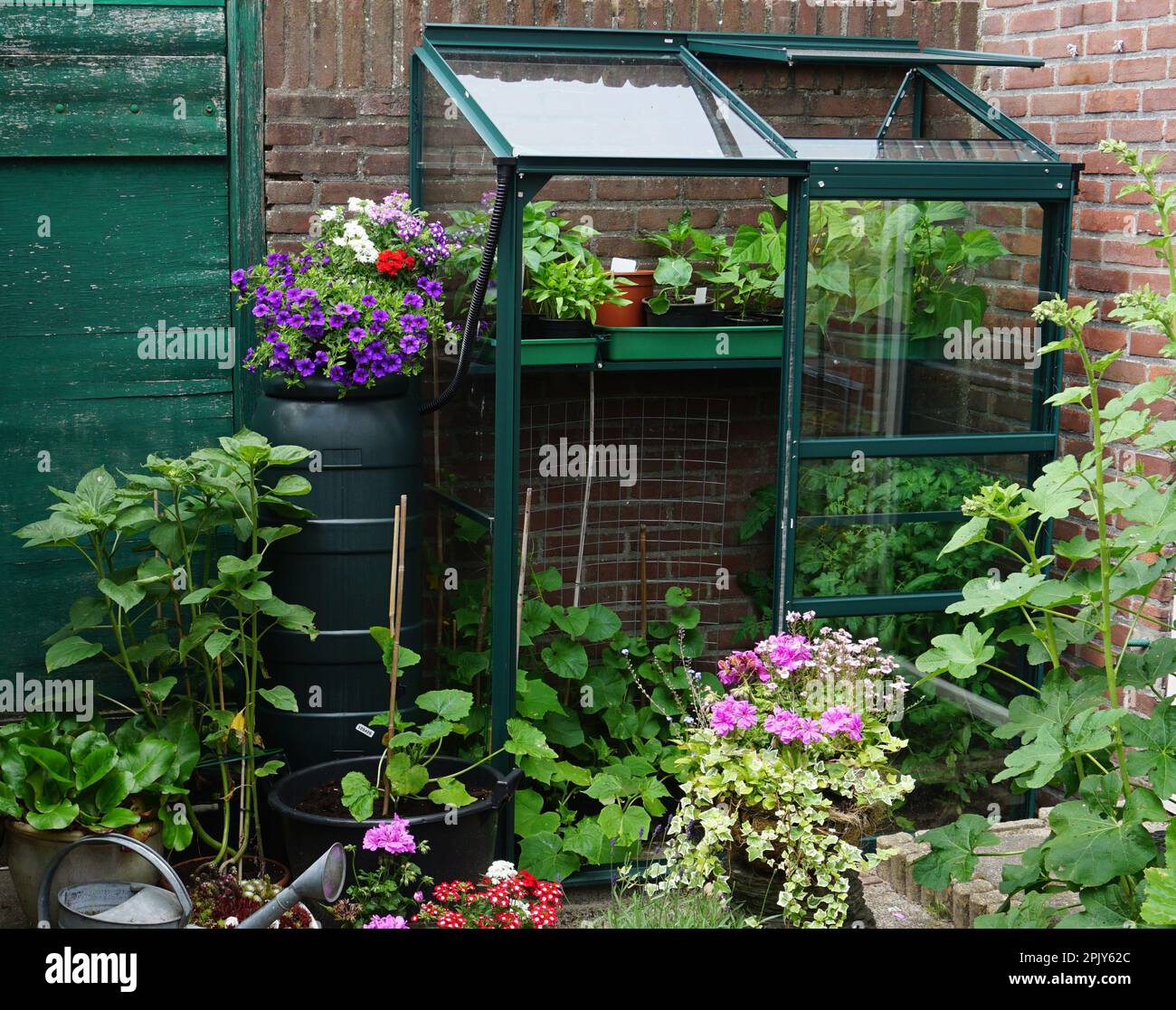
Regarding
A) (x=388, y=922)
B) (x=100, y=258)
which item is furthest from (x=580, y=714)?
(x=100, y=258)

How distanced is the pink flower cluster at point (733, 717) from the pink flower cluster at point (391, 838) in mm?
738

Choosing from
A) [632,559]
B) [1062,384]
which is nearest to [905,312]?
[1062,384]

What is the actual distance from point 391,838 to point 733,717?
2.68 ft

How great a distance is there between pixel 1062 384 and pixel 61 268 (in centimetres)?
272

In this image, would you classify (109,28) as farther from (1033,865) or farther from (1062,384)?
(1033,865)

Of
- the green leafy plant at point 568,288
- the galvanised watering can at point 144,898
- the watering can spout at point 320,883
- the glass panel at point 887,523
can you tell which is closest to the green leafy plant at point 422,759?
the galvanised watering can at point 144,898

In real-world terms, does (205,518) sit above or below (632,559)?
above

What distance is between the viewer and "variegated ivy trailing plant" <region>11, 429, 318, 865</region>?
3.36 m

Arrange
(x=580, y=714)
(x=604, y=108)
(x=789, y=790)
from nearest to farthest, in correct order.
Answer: (x=789, y=790) < (x=604, y=108) < (x=580, y=714)

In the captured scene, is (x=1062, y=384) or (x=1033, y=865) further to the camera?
(x=1062, y=384)

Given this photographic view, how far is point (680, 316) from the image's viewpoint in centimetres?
421

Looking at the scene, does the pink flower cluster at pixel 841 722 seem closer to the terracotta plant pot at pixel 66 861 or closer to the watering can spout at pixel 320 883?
the watering can spout at pixel 320 883

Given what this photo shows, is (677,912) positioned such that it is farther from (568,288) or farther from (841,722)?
(568,288)
